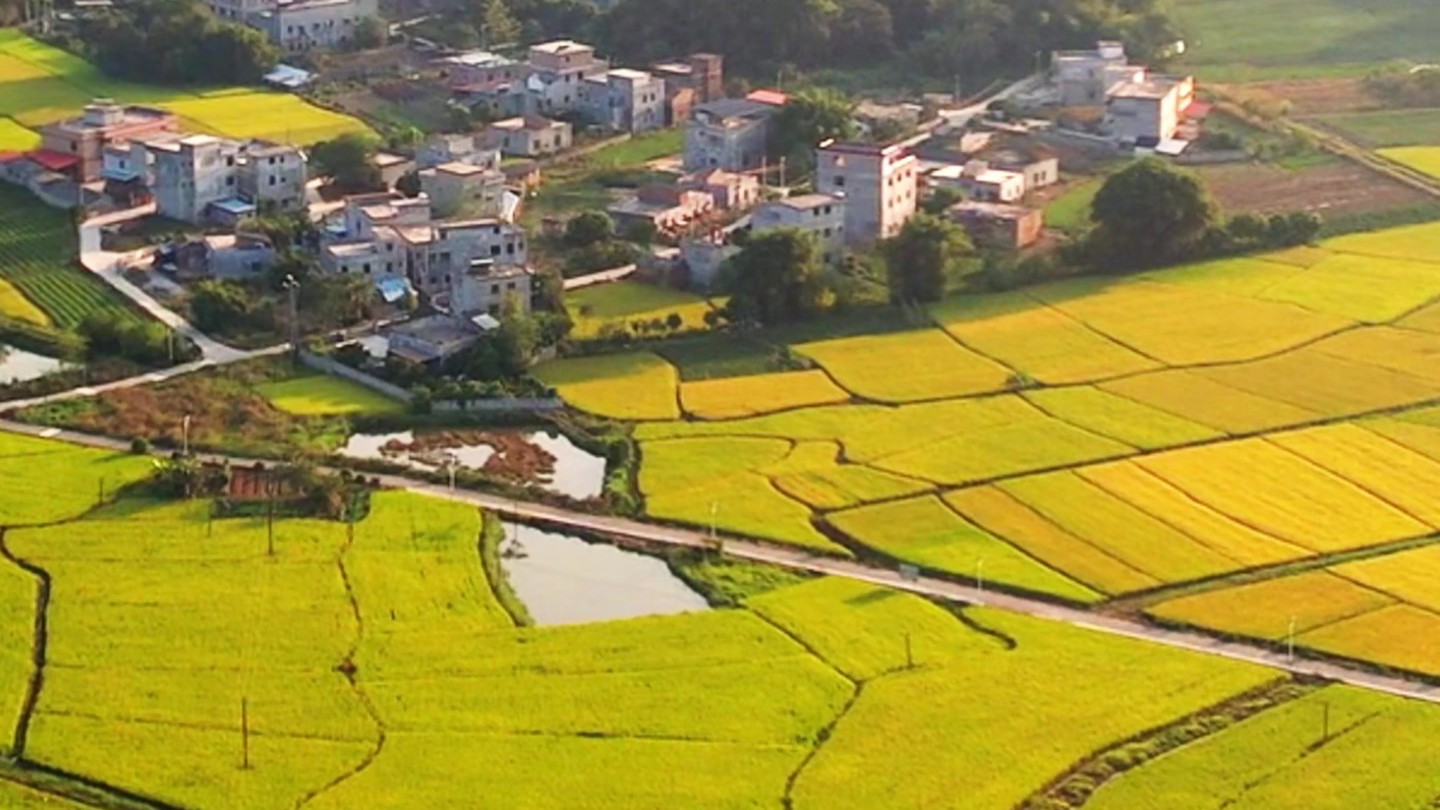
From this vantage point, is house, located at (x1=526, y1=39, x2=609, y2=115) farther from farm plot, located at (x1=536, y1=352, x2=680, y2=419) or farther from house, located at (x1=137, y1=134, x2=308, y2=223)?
farm plot, located at (x1=536, y1=352, x2=680, y2=419)

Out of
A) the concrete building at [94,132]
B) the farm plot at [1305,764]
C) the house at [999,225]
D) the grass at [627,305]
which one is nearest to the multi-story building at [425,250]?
the grass at [627,305]

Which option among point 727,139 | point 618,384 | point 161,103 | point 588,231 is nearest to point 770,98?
point 727,139

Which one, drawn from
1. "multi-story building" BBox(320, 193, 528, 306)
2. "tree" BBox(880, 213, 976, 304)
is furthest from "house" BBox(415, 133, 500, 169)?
"tree" BBox(880, 213, 976, 304)

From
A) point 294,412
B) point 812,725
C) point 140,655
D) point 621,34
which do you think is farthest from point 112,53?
point 812,725

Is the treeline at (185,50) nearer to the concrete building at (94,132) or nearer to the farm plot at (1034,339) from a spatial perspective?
the concrete building at (94,132)

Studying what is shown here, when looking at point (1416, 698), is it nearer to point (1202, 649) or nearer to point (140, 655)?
point (1202, 649)
